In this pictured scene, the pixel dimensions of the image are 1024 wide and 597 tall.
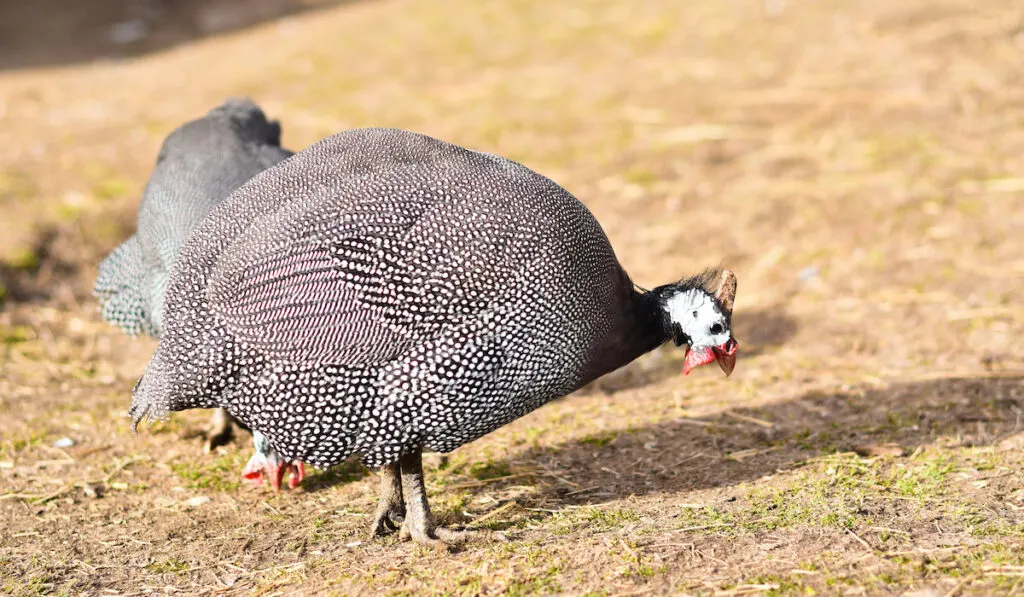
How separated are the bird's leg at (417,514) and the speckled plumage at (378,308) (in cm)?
13

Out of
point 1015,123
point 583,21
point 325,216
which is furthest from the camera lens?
point 583,21

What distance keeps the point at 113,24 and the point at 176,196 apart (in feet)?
35.8

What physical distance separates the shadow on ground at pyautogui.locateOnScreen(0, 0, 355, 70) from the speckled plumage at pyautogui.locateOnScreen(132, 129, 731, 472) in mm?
10374

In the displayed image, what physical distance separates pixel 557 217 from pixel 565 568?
1168mm

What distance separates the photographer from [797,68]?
945cm

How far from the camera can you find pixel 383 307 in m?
3.29

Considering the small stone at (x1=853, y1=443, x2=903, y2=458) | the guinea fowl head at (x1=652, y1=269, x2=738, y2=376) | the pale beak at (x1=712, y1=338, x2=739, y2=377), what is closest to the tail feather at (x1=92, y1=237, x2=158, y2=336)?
the guinea fowl head at (x1=652, y1=269, x2=738, y2=376)

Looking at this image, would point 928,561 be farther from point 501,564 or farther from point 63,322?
point 63,322

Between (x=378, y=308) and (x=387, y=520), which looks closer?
(x=378, y=308)

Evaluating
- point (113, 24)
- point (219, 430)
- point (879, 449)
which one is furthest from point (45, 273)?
point (113, 24)

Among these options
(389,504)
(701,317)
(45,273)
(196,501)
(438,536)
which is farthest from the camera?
(45,273)

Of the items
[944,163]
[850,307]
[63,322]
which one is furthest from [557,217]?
[944,163]

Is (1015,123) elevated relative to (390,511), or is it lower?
elevated

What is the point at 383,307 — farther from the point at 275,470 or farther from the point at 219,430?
the point at 219,430
